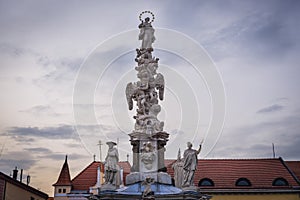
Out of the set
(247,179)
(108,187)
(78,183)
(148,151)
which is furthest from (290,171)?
(108,187)

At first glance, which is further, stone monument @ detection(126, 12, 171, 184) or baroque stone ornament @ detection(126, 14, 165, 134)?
baroque stone ornament @ detection(126, 14, 165, 134)

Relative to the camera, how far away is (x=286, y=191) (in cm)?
3722

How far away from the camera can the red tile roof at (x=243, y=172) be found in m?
38.3

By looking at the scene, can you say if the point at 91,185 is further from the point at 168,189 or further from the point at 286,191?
the point at 168,189

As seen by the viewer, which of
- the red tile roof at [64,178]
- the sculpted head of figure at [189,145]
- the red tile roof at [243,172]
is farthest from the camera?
the red tile roof at [64,178]

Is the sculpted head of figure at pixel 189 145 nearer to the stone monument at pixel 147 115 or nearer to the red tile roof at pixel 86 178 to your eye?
the stone monument at pixel 147 115

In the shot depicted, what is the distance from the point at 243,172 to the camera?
39594 mm

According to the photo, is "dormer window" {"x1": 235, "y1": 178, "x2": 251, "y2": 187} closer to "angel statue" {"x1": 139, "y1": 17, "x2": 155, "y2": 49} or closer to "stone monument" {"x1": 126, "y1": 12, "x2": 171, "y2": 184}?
"stone monument" {"x1": 126, "y1": 12, "x2": 171, "y2": 184}

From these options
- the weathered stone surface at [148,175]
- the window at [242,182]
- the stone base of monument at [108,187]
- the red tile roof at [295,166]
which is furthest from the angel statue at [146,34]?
the red tile roof at [295,166]

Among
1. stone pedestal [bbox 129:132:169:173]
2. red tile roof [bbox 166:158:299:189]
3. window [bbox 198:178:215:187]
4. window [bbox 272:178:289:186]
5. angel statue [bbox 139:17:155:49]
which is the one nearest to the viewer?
stone pedestal [bbox 129:132:169:173]

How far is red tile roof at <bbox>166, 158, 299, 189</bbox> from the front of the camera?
38344 millimetres

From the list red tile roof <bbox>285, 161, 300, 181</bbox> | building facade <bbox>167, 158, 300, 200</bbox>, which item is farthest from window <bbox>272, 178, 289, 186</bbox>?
red tile roof <bbox>285, 161, 300, 181</bbox>

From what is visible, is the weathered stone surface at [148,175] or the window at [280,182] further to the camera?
the window at [280,182]

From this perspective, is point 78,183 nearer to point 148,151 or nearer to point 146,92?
point 146,92
